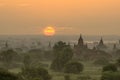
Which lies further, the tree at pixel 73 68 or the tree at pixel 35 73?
the tree at pixel 73 68

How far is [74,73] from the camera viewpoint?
7906cm

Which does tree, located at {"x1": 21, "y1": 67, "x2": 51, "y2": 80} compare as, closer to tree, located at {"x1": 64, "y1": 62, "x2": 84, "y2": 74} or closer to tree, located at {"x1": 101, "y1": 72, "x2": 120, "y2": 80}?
tree, located at {"x1": 101, "y1": 72, "x2": 120, "y2": 80}

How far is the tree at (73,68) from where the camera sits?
79.2m

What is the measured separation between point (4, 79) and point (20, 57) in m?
71.4

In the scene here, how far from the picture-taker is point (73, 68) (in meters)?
80.2

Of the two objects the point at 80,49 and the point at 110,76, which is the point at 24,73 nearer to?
the point at 110,76

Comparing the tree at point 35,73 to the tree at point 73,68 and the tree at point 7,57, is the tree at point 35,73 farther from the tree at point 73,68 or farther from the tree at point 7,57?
the tree at point 7,57

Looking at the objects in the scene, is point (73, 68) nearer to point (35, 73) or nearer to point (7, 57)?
point (35, 73)

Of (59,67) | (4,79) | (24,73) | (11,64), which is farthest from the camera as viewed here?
(11,64)

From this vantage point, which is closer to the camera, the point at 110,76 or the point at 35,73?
the point at 110,76

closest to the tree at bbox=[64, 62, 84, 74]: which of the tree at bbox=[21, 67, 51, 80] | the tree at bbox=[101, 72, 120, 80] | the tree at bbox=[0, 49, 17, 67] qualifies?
the tree at bbox=[21, 67, 51, 80]

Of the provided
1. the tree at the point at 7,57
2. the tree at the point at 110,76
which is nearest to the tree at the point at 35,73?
the tree at the point at 110,76

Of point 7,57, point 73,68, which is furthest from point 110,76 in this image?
point 7,57

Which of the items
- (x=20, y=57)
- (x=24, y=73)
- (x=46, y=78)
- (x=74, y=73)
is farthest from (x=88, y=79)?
(x=20, y=57)
